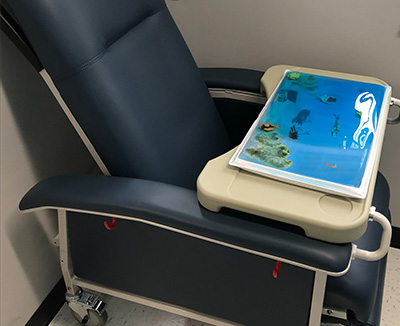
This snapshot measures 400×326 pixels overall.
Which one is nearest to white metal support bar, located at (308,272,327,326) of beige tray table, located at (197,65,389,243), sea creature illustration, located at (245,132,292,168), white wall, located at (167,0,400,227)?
beige tray table, located at (197,65,389,243)

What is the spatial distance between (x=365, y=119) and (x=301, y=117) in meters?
0.16

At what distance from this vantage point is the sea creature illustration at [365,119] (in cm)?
104

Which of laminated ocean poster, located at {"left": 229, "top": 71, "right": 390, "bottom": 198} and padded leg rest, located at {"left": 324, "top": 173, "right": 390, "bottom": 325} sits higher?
laminated ocean poster, located at {"left": 229, "top": 71, "right": 390, "bottom": 198}

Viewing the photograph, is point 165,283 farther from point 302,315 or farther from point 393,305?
point 393,305

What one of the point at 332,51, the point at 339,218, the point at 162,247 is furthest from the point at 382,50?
the point at 162,247

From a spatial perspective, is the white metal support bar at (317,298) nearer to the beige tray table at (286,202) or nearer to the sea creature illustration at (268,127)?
the beige tray table at (286,202)

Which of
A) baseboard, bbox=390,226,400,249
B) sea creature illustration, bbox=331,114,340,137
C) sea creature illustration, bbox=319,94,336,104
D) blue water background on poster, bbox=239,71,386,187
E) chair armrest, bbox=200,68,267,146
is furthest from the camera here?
baseboard, bbox=390,226,400,249

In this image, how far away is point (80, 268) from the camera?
1.25 meters

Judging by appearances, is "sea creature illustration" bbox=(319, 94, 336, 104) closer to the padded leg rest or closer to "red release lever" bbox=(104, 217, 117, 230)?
the padded leg rest

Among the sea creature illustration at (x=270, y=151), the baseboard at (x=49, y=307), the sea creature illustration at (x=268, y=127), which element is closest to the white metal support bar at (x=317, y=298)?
the sea creature illustration at (x=270, y=151)

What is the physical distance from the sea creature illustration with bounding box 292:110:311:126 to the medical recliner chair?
11.4 inches

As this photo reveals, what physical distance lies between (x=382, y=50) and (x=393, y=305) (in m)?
0.82

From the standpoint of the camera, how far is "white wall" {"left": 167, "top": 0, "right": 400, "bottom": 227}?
4.38ft

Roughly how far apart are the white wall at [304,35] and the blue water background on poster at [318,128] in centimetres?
17
